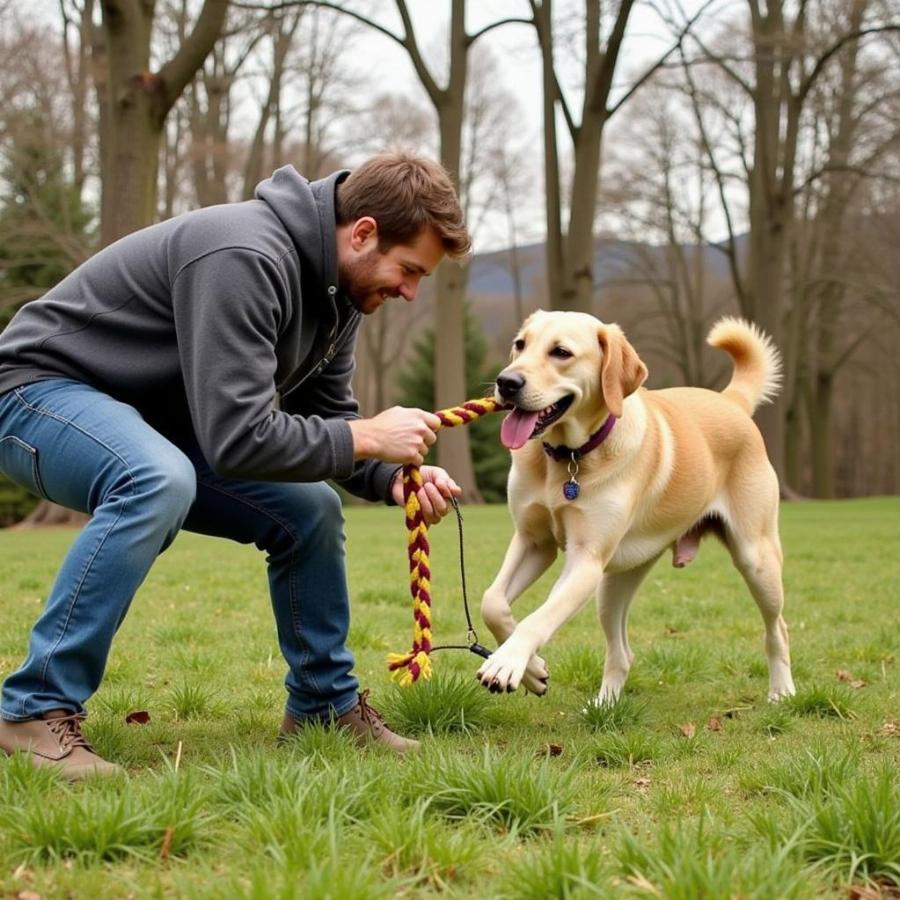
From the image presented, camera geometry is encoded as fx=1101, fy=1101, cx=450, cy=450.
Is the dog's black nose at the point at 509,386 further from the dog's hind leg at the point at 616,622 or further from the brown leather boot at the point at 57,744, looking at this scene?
the brown leather boot at the point at 57,744

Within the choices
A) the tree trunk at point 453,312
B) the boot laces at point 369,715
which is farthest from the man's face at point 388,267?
the tree trunk at point 453,312

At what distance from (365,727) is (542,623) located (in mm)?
724

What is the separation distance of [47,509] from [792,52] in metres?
15.2

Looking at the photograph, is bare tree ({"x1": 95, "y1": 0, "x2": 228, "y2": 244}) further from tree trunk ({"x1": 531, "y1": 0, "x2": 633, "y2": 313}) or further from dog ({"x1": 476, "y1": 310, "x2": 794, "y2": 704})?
dog ({"x1": 476, "y1": 310, "x2": 794, "y2": 704})

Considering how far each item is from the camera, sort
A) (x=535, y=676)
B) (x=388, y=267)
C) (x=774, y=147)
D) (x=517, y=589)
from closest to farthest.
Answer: (x=388, y=267) < (x=535, y=676) < (x=517, y=589) < (x=774, y=147)

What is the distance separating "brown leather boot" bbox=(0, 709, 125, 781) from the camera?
2984 millimetres

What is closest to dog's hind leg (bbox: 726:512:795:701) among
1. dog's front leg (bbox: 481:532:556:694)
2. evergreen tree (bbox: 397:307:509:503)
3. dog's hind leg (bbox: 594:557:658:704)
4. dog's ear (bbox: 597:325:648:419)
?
dog's hind leg (bbox: 594:557:658:704)

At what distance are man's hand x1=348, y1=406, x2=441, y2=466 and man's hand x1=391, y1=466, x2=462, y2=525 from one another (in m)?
0.34

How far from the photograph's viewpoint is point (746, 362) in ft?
19.0

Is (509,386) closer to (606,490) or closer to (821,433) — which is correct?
(606,490)

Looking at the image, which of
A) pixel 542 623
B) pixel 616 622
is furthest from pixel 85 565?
pixel 616 622

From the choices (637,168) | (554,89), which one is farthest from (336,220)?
(637,168)

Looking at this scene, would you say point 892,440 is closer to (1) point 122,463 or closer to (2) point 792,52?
(2) point 792,52

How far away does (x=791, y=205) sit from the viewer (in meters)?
24.1
